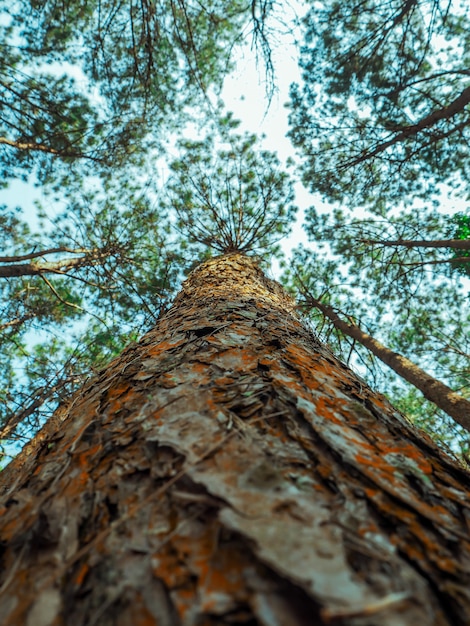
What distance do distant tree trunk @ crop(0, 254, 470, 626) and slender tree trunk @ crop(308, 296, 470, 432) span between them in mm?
3379

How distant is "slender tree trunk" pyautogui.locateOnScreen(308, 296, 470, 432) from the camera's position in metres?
3.77

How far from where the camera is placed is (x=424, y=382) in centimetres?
445

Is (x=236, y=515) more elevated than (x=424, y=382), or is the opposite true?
(x=424, y=382)

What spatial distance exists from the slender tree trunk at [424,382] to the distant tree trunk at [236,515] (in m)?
3.38

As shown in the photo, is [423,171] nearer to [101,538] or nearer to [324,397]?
[324,397]

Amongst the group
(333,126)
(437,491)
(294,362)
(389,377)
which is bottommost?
(437,491)

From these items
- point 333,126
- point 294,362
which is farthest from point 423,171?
point 294,362

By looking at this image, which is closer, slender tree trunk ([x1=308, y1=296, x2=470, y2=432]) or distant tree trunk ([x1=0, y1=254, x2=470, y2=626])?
distant tree trunk ([x1=0, y1=254, x2=470, y2=626])

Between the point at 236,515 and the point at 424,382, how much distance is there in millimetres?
4706

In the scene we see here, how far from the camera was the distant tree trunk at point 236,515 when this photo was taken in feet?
1.62

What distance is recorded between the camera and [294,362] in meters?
1.40

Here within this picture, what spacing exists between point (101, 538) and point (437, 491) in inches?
31.7

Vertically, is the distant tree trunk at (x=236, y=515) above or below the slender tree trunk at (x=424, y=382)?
below

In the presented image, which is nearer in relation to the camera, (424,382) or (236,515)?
(236,515)
